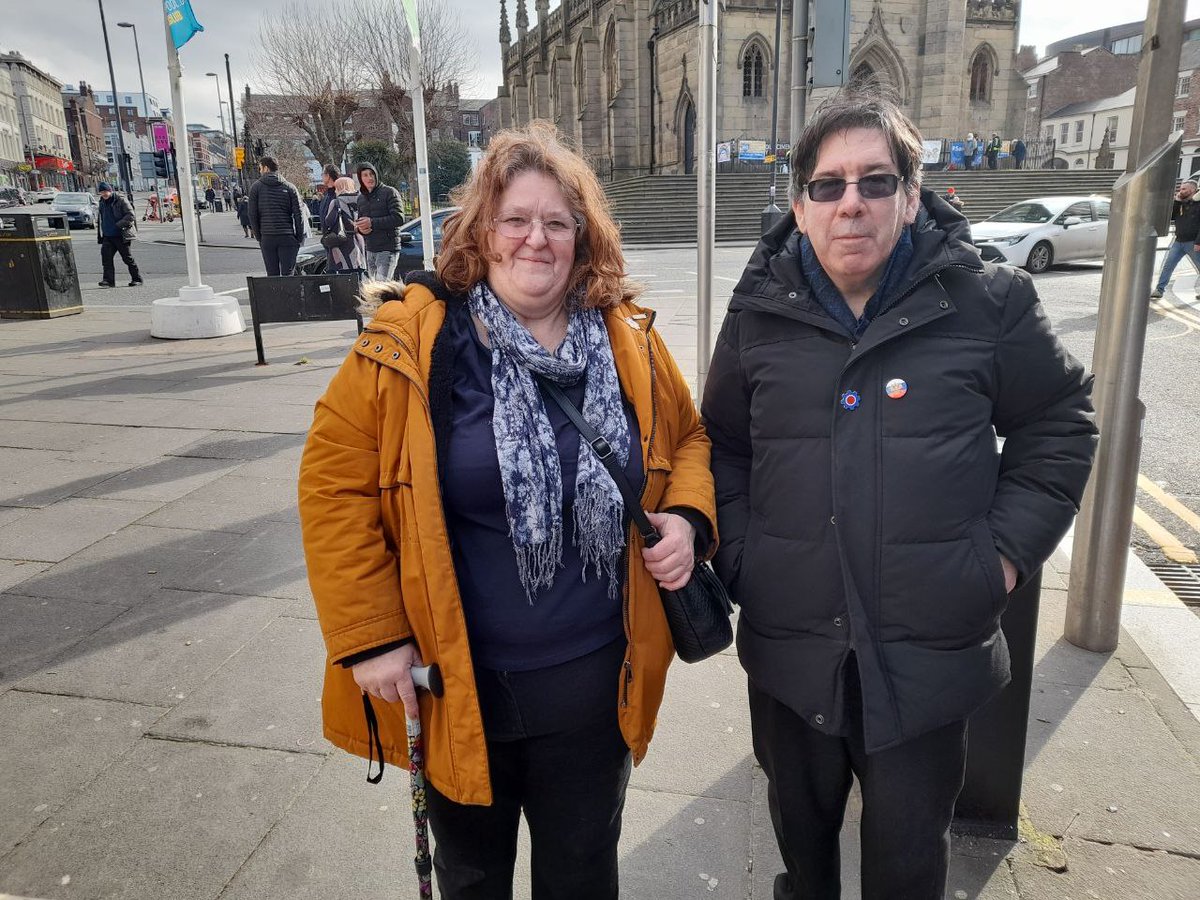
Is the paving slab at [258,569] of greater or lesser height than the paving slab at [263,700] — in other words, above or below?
above

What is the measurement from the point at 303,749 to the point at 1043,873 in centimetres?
233

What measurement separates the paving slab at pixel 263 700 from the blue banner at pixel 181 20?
9.06 metres

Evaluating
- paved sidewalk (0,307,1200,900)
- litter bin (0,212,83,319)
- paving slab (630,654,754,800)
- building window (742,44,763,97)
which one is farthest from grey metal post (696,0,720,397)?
building window (742,44,763,97)

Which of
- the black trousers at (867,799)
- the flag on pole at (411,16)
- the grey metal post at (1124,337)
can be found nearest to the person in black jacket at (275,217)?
the flag on pole at (411,16)

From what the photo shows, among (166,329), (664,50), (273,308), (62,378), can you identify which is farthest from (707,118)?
(664,50)

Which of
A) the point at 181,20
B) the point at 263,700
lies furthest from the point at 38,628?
the point at 181,20

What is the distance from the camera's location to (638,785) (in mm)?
2797

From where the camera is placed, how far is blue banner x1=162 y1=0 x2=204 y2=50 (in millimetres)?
9953

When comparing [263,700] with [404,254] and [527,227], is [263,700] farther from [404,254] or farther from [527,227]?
A: [404,254]

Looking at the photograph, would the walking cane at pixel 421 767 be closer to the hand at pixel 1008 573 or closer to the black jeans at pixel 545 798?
the black jeans at pixel 545 798

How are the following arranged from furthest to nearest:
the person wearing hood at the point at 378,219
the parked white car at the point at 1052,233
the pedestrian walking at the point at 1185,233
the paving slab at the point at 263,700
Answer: the parked white car at the point at 1052,233 → the pedestrian walking at the point at 1185,233 → the person wearing hood at the point at 378,219 → the paving slab at the point at 263,700

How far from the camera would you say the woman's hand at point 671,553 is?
1.83 m

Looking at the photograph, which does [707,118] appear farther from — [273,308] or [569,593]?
[273,308]

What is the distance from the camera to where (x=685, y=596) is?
190 centimetres
